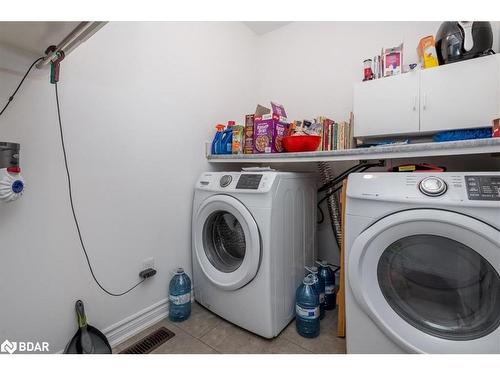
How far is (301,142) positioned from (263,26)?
4.71 ft

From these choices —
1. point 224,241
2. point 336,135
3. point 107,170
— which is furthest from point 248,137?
point 107,170

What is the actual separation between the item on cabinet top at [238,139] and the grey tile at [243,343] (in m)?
1.09

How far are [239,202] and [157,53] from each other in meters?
1.02

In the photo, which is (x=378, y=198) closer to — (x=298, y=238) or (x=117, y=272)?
(x=298, y=238)

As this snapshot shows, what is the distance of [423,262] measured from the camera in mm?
924

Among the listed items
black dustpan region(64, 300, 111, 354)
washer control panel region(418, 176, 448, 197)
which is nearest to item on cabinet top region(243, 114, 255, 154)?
washer control panel region(418, 176, 448, 197)

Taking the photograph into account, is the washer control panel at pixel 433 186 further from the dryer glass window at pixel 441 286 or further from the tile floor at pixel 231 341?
the tile floor at pixel 231 341

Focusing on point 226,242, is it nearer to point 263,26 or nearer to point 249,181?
point 249,181

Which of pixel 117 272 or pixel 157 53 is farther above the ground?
pixel 157 53

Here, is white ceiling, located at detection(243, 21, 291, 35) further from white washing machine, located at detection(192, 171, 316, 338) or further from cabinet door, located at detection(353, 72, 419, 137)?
white washing machine, located at detection(192, 171, 316, 338)

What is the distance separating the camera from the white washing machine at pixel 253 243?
1.22 metres

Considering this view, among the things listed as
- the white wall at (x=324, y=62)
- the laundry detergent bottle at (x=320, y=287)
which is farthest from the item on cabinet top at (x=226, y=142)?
the laundry detergent bottle at (x=320, y=287)

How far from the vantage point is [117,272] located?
1.26m
